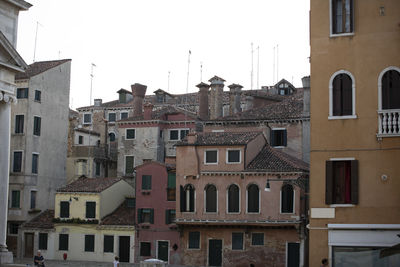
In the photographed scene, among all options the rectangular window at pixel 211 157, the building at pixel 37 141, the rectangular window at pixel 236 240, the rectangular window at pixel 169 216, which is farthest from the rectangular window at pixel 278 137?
the building at pixel 37 141

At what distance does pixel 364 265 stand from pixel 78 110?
171 feet

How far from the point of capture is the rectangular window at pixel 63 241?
49.1 m

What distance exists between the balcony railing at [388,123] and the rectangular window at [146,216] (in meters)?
25.5

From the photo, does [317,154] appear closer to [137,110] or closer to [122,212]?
[122,212]

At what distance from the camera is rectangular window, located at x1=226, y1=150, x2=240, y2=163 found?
43.7m

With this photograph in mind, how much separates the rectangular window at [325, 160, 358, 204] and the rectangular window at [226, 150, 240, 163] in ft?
64.2

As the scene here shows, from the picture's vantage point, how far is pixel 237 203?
143ft

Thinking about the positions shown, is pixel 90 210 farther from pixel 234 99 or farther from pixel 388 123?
pixel 388 123

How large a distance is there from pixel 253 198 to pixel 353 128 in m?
19.7

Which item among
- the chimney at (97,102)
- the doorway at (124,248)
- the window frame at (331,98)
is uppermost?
the chimney at (97,102)

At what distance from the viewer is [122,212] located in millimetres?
49219

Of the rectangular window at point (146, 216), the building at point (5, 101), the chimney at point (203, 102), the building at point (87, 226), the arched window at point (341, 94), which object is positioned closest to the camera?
the arched window at point (341, 94)

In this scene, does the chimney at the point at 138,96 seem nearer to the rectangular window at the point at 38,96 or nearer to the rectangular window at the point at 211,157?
the rectangular window at the point at 38,96

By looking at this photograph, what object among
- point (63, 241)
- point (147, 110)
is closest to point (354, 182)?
point (63, 241)
